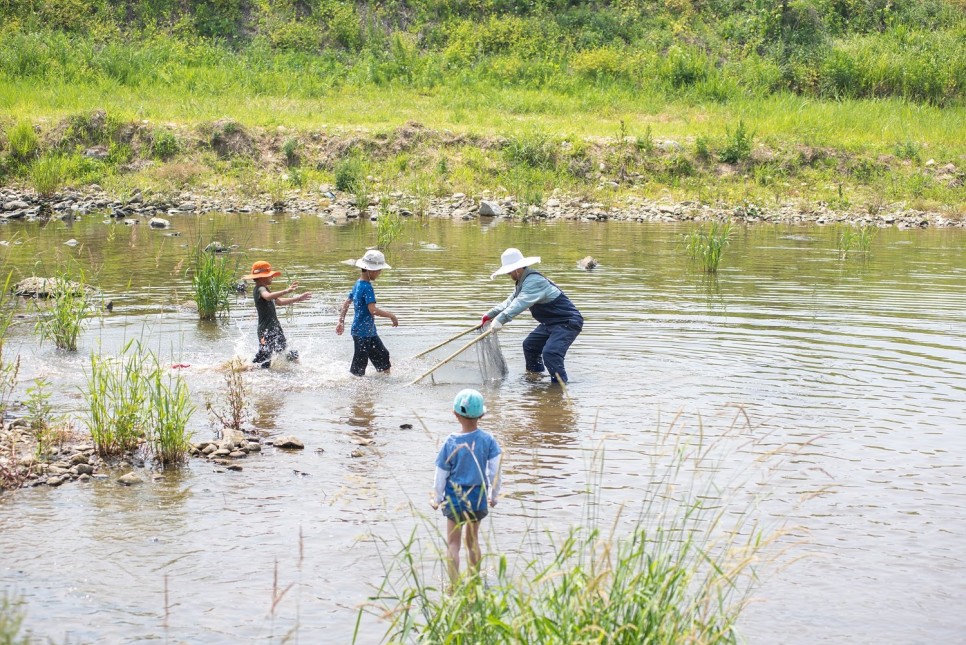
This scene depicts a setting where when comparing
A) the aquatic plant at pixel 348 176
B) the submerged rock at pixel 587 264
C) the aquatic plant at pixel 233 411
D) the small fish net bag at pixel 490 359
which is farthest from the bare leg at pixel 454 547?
the aquatic plant at pixel 348 176

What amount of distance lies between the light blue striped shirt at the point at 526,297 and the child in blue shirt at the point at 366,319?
112cm

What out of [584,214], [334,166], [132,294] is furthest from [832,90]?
[132,294]

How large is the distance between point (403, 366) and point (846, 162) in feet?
72.2

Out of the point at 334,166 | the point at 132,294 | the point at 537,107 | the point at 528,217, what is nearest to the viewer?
the point at 132,294

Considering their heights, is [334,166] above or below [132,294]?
above

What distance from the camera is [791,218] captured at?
89.6 ft

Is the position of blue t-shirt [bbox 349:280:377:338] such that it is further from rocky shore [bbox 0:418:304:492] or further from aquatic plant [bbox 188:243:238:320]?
aquatic plant [bbox 188:243:238:320]

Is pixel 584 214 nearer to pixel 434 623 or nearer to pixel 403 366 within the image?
pixel 403 366

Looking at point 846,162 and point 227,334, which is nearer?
point 227,334

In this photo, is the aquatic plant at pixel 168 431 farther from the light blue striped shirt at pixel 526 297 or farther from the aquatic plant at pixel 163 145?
the aquatic plant at pixel 163 145

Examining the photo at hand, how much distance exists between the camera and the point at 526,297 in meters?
10.5

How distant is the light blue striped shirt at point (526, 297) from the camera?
1041cm

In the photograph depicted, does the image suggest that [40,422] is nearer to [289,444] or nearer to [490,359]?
[289,444]

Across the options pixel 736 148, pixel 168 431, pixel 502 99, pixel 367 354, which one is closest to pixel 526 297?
pixel 367 354
